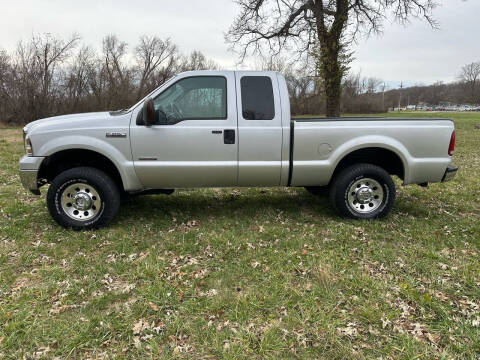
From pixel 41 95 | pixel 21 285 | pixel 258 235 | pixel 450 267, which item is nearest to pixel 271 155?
pixel 258 235

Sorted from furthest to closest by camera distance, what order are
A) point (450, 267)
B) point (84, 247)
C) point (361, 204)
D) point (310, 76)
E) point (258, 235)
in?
1. point (310, 76)
2. point (361, 204)
3. point (258, 235)
4. point (84, 247)
5. point (450, 267)

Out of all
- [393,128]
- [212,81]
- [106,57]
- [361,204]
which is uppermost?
[106,57]

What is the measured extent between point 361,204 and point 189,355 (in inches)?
128

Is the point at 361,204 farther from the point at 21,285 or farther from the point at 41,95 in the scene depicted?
the point at 41,95

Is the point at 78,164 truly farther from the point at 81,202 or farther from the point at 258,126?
the point at 258,126

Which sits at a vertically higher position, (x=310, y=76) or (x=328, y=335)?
(x=310, y=76)

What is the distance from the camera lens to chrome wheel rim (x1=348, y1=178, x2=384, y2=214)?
4496 millimetres

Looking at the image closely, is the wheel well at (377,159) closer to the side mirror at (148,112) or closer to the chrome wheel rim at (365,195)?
the chrome wheel rim at (365,195)

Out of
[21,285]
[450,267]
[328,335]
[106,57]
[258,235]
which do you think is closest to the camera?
[328,335]

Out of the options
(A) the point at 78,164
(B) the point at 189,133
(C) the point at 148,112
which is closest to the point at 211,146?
(B) the point at 189,133

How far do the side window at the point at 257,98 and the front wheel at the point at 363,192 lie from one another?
53.1 inches

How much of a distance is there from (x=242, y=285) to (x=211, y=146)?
1824 mm

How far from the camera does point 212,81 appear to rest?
4.22 m

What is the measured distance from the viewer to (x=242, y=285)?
3.07 m
